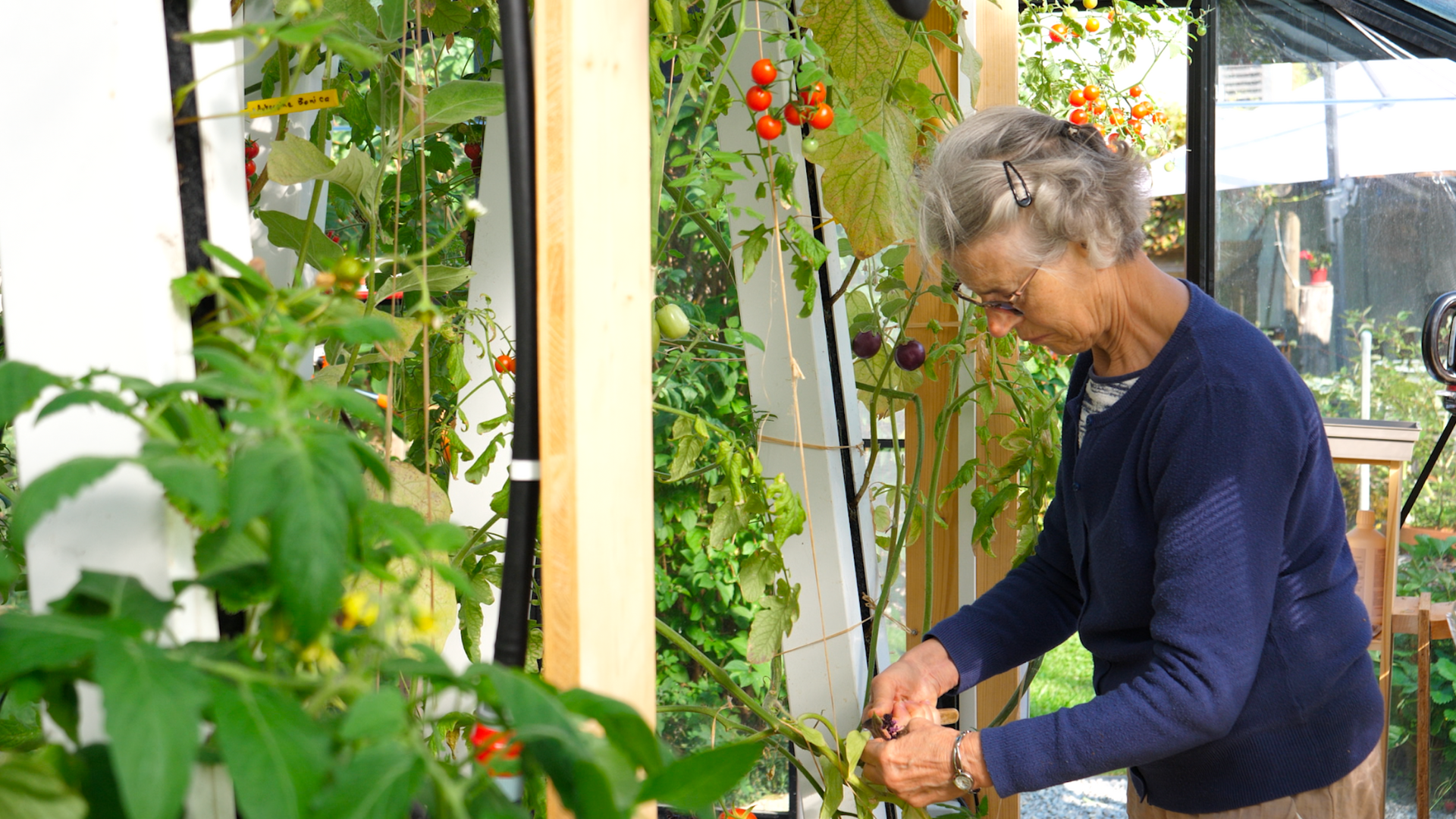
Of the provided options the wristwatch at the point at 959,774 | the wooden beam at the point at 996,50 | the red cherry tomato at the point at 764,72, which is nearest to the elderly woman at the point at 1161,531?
the wristwatch at the point at 959,774

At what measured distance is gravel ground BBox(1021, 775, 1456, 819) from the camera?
295cm

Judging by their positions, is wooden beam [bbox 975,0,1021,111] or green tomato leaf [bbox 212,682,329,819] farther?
wooden beam [bbox 975,0,1021,111]

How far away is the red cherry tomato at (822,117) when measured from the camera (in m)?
1.12


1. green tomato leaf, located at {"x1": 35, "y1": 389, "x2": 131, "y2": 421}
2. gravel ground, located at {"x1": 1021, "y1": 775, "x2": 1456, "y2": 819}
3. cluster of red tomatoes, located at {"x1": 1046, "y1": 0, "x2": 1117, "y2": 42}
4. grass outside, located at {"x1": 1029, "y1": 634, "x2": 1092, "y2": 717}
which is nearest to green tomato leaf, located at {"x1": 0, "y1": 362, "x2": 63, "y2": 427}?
green tomato leaf, located at {"x1": 35, "y1": 389, "x2": 131, "y2": 421}

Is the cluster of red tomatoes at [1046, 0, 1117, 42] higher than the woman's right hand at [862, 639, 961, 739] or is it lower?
higher

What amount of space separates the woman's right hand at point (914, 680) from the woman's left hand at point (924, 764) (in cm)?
12

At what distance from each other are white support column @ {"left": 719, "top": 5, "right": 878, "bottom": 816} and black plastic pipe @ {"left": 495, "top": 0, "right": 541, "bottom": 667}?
0.78m

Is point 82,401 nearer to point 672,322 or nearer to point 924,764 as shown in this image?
point 672,322

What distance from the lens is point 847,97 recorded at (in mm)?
1163

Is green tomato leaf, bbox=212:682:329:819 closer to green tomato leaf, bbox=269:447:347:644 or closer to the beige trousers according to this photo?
green tomato leaf, bbox=269:447:347:644

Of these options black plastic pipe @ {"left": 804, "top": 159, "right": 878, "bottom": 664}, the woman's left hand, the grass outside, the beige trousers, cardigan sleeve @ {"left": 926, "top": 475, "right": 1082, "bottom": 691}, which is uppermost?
black plastic pipe @ {"left": 804, "top": 159, "right": 878, "bottom": 664}

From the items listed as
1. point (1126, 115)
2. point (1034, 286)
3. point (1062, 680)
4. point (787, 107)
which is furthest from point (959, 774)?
point (1062, 680)

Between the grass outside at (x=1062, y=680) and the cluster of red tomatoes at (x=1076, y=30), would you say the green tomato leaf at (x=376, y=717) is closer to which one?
the cluster of red tomatoes at (x=1076, y=30)

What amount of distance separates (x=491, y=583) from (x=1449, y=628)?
211 cm
